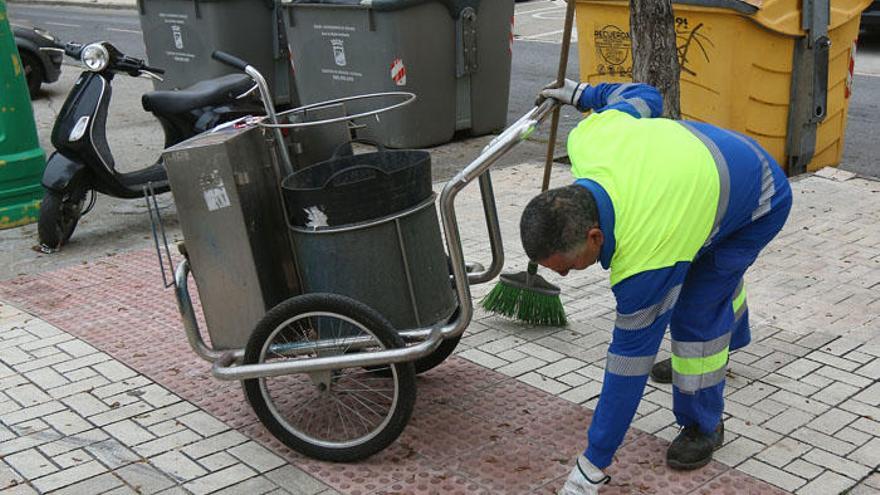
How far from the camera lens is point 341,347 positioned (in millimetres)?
3895

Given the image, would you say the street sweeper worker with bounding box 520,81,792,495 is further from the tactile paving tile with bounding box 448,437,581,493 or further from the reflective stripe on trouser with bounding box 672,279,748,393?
the tactile paving tile with bounding box 448,437,581,493

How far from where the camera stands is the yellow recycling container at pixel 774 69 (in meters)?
7.17

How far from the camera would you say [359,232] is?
3932 millimetres

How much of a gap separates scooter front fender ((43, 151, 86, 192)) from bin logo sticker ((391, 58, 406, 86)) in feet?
9.72

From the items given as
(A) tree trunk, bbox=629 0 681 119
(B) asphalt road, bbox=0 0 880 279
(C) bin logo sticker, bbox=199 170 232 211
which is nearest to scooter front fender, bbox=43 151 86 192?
(B) asphalt road, bbox=0 0 880 279

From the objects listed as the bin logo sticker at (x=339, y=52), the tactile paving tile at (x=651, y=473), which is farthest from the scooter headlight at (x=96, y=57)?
the tactile paving tile at (x=651, y=473)

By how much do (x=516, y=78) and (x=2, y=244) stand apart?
751 cm

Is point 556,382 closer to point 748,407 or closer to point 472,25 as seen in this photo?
point 748,407

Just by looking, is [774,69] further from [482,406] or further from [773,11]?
[482,406]

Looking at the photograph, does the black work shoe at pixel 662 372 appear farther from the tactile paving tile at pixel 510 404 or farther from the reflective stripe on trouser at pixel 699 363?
the reflective stripe on trouser at pixel 699 363

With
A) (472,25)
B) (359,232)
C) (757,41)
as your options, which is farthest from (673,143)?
(472,25)

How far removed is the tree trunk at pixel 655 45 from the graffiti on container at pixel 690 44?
2101 mm

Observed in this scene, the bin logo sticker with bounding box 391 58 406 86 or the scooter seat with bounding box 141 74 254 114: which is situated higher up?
the scooter seat with bounding box 141 74 254 114

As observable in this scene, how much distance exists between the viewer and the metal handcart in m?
3.79
